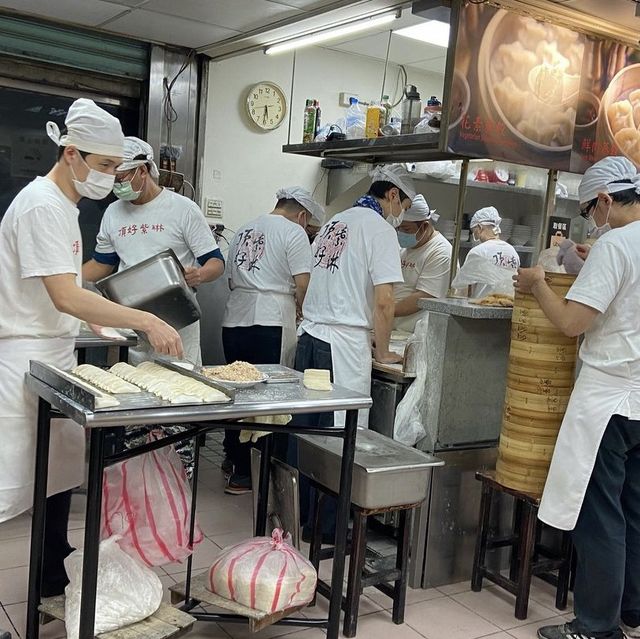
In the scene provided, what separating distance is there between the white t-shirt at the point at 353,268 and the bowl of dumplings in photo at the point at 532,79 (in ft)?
2.47

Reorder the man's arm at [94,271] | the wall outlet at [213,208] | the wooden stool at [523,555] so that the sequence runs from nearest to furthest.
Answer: the wooden stool at [523,555] < the man's arm at [94,271] < the wall outlet at [213,208]

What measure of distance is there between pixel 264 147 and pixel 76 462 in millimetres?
3612

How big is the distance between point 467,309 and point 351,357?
0.60 metres

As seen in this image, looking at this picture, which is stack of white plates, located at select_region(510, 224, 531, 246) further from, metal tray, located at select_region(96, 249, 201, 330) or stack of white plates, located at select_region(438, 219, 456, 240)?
metal tray, located at select_region(96, 249, 201, 330)

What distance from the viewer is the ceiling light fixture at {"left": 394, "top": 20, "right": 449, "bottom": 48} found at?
14.3 ft

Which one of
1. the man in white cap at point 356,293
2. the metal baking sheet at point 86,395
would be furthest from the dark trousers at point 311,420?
the metal baking sheet at point 86,395

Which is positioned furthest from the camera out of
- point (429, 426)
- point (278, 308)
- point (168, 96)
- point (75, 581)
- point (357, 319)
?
point (168, 96)

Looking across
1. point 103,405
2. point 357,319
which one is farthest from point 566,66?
point 103,405

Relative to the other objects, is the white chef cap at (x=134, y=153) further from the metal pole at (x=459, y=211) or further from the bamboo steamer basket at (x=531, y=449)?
the bamboo steamer basket at (x=531, y=449)

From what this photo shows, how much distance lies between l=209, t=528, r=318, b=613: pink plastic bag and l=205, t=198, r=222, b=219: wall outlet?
324 centimetres

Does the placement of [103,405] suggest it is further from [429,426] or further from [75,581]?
[429,426]

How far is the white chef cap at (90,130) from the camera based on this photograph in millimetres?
2307

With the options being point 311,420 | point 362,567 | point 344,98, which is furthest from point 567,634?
point 344,98

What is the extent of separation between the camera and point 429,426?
124 inches
